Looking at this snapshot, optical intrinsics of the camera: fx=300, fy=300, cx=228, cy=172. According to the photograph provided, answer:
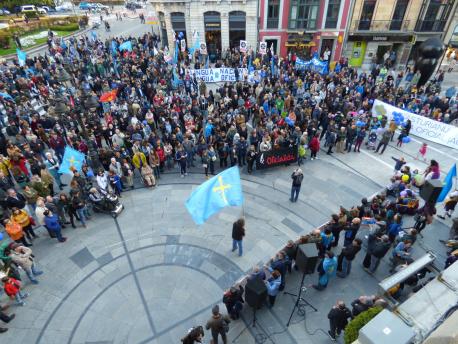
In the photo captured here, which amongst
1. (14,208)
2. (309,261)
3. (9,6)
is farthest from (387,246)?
(9,6)

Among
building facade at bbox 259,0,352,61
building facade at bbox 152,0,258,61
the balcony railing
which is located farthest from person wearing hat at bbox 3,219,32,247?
the balcony railing

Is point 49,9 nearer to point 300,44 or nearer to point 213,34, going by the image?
point 213,34

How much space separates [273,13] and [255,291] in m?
30.0

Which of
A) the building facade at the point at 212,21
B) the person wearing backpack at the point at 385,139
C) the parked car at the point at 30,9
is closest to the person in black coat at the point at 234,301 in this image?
the person wearing backpack at the point at 385,139

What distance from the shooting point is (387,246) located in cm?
943

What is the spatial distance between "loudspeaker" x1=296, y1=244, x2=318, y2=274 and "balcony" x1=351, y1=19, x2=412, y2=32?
2935 centimetres

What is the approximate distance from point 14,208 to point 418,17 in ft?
116

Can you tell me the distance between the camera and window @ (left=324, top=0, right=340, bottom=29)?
95.7 ft

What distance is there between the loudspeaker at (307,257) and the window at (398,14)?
30.3m

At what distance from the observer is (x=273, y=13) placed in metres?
30.6

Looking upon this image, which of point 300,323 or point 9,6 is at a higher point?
point 9,6

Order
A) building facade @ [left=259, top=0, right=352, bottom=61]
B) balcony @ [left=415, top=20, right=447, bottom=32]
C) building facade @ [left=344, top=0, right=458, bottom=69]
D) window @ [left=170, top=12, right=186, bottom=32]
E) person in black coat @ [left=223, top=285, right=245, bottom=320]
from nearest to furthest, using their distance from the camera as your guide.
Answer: person in black coat @ [left=223, top=285, right=245, bottom=320] < building facade @ [left=344, top=0, right=458, bottom=69] < balcony @ [left=415, top=20, right=447, bottom=32] < building facade @ [left=259, top=0, right=352, bottom=61] < window @ [left=170, top=12, right=186, bottom=32]

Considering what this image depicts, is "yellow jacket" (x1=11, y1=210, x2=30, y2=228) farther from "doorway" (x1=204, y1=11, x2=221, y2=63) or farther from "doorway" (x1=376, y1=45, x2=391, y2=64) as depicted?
"doorway" (x1=376, y1=45, x2=391, y2=64)

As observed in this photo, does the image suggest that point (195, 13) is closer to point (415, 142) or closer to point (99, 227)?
point (415, 142)
